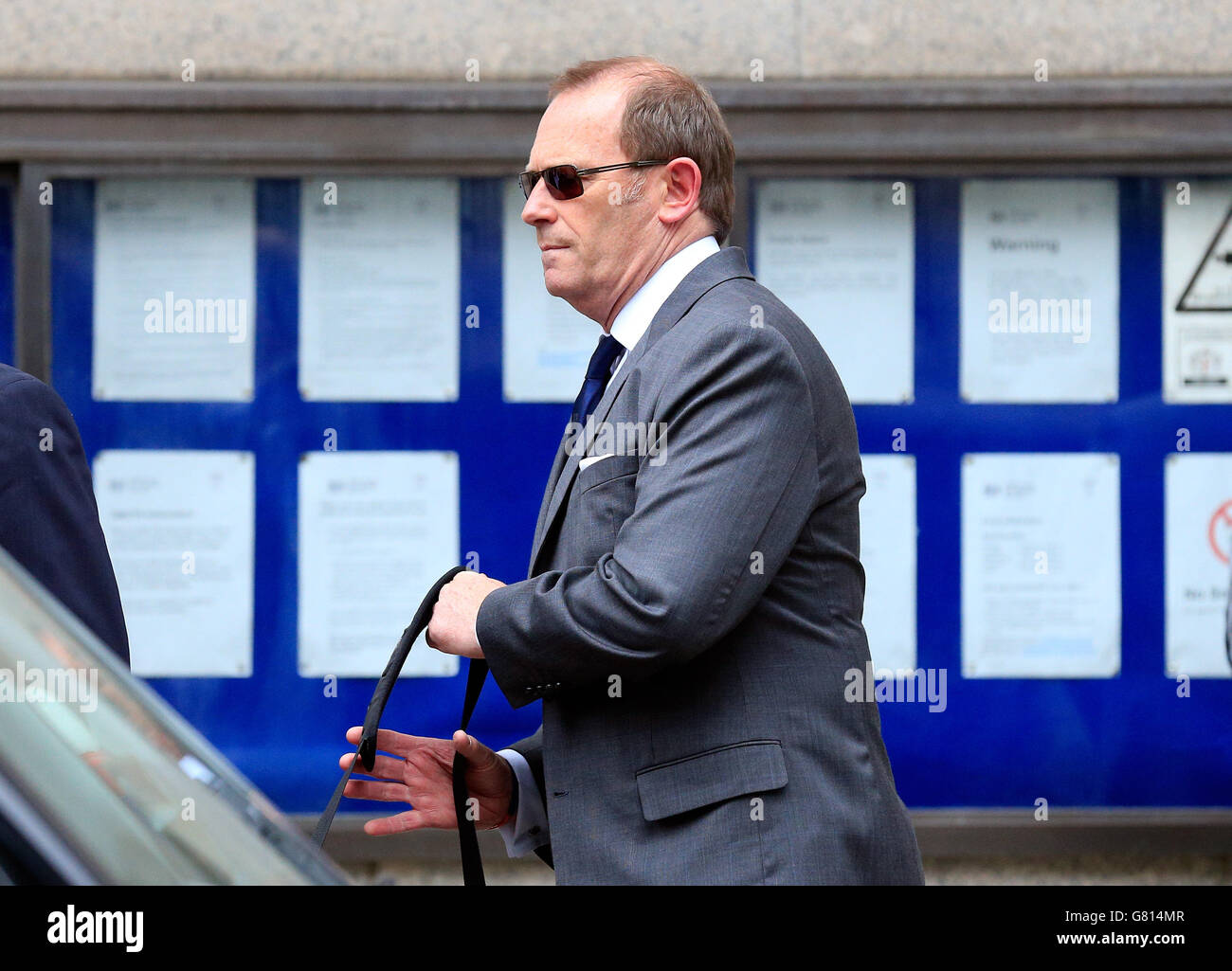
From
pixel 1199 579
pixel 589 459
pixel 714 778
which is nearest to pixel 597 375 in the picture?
pixel 589 459

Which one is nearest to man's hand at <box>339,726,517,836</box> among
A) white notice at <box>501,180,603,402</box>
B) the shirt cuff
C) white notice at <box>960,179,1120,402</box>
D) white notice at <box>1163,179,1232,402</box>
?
the shirt cuff

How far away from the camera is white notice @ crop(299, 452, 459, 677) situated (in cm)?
465

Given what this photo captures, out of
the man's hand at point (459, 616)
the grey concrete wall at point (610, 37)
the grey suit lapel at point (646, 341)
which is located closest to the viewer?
the man's hand at point (459, 616)

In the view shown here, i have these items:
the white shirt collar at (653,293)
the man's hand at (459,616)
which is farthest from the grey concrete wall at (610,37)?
the man's hand at (459,616)

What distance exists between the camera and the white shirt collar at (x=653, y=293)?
2.28 metres

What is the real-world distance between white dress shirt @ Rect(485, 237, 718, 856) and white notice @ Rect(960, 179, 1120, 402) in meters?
2.57

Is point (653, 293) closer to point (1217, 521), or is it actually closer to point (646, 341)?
point (646, 341)

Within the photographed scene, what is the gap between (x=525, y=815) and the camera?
2.40m

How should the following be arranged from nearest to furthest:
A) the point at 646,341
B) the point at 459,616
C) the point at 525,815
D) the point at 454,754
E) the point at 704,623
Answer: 1. the point at 704,623
2. the point at 459,616
3. the point at 646,341
4. the point at 454,754
5. the point at 525,815

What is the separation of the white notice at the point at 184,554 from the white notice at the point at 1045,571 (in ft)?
7.90

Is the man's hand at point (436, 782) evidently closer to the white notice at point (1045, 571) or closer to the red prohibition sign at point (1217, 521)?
the white notice at point (1045, 571)

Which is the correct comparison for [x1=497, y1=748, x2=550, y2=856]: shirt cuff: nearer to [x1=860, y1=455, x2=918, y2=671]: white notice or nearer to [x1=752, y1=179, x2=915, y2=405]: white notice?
[x1=860, y1=455, x2=918, y2=671]: white notice

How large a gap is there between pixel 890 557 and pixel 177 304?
2516 mm

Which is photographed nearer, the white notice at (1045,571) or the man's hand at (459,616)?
the man's hand at (459,616)
